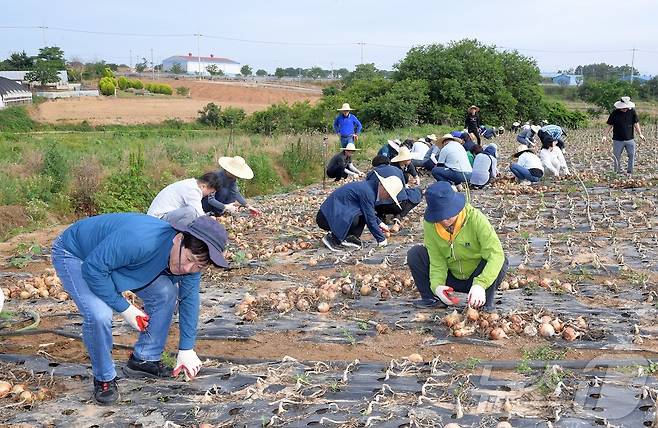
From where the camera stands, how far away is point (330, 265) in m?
5.91

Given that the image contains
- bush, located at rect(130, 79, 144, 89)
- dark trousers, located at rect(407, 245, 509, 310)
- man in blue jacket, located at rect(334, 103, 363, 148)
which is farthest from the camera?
bush, located at rect(130, 79, 144, 89)

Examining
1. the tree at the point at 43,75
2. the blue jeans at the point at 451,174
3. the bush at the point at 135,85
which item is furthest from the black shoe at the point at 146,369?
the bush at the point at 135,85

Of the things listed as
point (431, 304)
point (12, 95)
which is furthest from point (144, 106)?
point (431, 304)

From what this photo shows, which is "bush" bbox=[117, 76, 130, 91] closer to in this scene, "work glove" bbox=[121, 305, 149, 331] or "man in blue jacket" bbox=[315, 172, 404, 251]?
"man in blue jacket" bbox=[315, 172, 404, 251]

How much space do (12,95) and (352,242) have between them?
1551 inches

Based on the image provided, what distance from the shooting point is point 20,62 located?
187 feet

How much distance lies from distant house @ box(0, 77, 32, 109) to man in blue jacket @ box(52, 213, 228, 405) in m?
38.3

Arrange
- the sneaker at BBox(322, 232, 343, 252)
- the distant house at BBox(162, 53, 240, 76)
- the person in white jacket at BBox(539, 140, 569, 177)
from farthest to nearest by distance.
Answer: the distant house at BBox(162, 53, 240, 76) < the person in white jacket at BBox(539, 140, 569, 177) < the sneaker at BBox(322, 232, 343, 252)

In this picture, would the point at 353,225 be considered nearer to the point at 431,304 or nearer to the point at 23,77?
the point at 431,304

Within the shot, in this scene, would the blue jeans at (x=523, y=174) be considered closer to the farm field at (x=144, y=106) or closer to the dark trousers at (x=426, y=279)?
the dark trousers at (x=426, y=279)

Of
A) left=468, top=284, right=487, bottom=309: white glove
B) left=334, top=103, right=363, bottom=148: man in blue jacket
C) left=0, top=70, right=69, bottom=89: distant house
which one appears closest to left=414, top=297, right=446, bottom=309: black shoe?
left=468, top=284, right=487, bottom=309: white glove

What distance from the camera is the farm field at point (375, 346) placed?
2914mm

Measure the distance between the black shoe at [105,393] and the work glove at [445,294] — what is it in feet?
6.66

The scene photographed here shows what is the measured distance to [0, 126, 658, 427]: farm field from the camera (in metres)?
2.91
